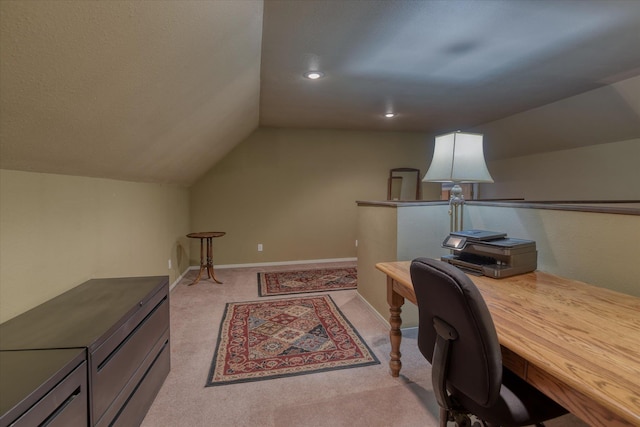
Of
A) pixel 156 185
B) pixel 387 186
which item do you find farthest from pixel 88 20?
pixel 387 186

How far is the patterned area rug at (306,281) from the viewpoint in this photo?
3.75m

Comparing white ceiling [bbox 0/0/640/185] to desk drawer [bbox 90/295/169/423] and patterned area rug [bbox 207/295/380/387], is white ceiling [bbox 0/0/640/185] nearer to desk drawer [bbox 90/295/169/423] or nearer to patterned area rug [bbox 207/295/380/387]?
desk drawer [bbox 90/295/169/423]

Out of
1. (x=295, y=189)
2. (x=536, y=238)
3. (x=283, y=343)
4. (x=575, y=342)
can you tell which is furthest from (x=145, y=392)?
(x=295, y=189)

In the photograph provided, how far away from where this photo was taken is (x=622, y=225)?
4.56 feet

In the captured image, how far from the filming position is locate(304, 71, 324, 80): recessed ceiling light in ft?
8.90

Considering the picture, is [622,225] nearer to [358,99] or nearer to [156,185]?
[358,99]

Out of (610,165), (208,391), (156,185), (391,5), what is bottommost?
(208,391)

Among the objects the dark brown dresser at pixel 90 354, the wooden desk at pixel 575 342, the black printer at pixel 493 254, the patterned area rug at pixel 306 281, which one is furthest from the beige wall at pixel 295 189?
the wooden desk at pixel 575 342

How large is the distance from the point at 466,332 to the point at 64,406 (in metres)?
1.38

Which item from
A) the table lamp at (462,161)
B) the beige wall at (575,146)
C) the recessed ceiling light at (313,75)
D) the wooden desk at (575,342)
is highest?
the recessed ceiling light at (313,75)

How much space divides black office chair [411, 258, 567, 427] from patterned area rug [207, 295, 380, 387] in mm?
1109

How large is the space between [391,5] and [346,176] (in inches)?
142

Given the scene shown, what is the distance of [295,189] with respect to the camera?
5.12 meters

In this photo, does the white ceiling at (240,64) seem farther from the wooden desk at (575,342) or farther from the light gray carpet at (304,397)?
the wooden desk at (575,342)
